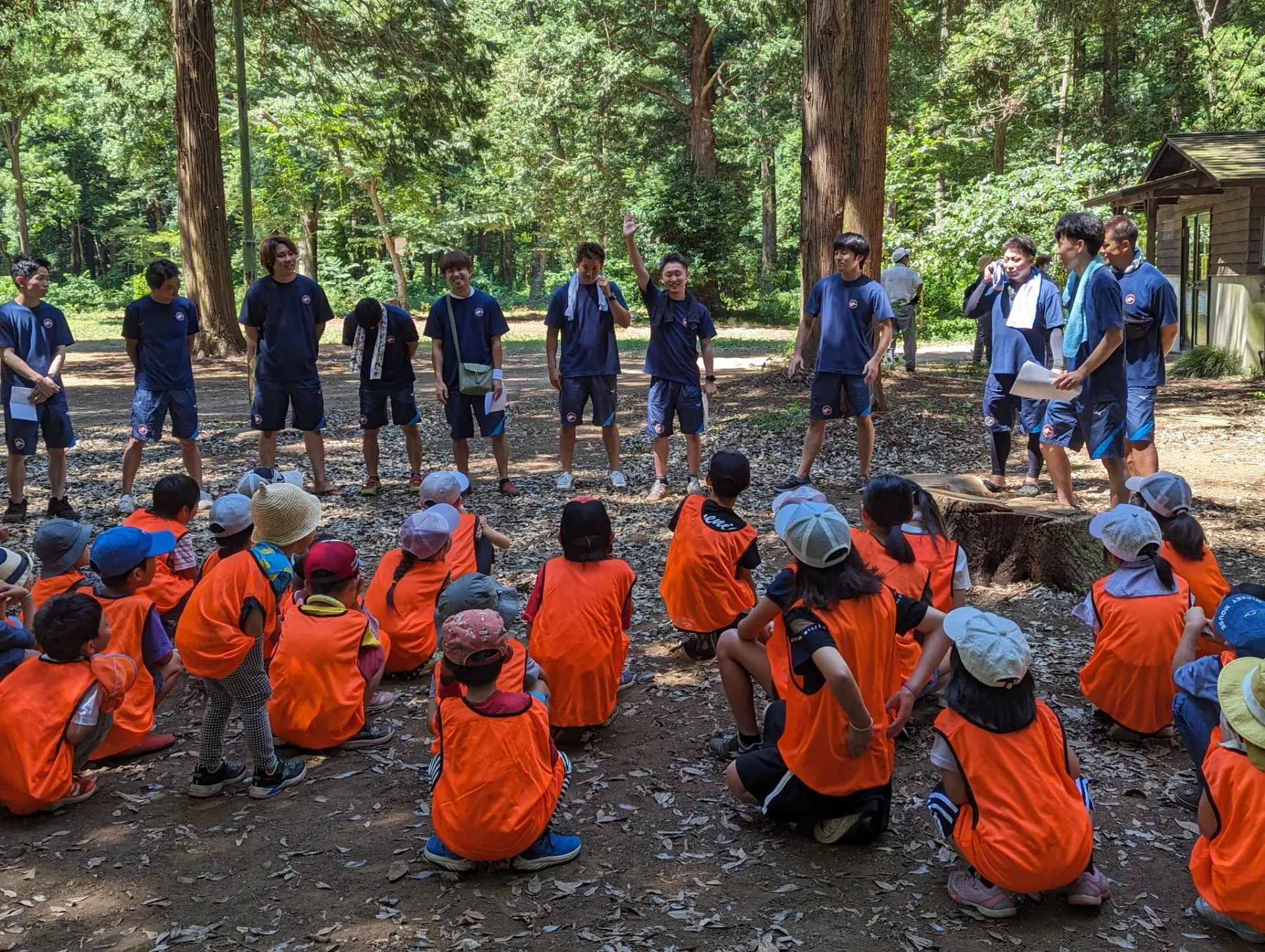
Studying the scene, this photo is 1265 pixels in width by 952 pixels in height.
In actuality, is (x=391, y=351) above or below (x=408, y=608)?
above

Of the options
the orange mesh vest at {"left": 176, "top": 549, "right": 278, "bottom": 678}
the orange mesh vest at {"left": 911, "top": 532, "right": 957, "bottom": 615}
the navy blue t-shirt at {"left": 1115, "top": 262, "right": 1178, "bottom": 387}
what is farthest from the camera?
the navy blue t-shirt at {"left": 1115, "top": 262, "right": 1178, "bottom": 387}

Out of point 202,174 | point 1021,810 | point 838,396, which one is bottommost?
point 1021,810

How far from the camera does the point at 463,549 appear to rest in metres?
5.04

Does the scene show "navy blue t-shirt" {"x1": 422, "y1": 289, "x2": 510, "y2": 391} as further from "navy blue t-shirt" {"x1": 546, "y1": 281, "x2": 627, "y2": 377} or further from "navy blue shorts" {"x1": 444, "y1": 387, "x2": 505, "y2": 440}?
"navy blue t-shirt" {"x1": 546, "y1": 281, "x2": 627, "y2": 377}

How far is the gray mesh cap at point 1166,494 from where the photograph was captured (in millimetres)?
4180

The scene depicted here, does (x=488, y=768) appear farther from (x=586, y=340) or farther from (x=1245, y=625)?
(x=586, y=340)

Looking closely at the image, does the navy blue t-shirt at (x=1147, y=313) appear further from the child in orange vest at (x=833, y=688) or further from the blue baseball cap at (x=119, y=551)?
the blue baseball cap at (x=119, y=551)

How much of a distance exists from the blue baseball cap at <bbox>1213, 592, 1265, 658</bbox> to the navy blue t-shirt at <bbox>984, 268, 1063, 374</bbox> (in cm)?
422

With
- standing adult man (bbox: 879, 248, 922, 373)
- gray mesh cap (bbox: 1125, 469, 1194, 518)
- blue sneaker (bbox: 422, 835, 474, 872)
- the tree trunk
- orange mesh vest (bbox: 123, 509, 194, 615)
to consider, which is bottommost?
blue sneaker (bbox: 422, 835, 474, 872)

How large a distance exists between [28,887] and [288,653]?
1118mm

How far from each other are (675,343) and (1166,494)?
4051mm

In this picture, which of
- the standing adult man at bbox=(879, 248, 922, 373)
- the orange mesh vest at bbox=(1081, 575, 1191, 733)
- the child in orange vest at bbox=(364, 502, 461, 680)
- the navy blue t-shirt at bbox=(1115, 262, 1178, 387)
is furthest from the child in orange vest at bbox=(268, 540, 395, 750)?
the standing adult man at bbox=(879, 248, 922, 373)

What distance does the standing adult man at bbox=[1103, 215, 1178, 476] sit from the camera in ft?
20.8

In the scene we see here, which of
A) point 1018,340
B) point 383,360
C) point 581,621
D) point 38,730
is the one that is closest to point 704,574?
point 581,621
